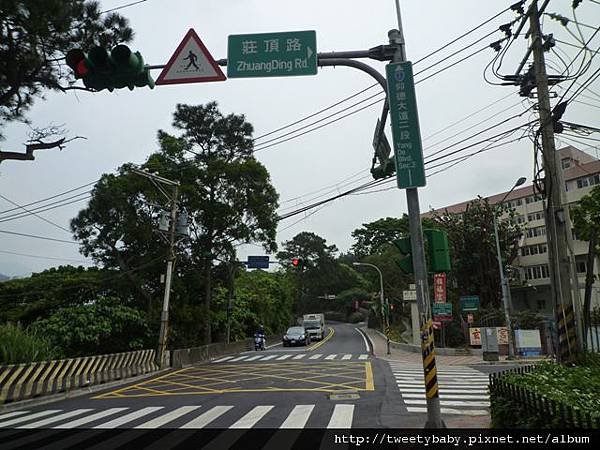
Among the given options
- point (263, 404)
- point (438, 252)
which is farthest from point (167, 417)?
point (438, 252)

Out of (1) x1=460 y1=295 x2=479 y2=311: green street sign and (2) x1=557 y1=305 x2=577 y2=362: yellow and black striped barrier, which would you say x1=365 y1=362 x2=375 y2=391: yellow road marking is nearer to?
(2) x1=557 y1=305 x2=577 y2=362: yellow and black striped barrier

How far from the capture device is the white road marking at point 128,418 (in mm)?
8689

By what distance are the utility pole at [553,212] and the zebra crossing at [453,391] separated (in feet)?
7.58

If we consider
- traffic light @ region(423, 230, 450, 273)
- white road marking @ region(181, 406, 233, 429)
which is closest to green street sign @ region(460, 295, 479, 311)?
white road marking @ region(181, 406, 233, 429)

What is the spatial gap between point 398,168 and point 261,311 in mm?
37103

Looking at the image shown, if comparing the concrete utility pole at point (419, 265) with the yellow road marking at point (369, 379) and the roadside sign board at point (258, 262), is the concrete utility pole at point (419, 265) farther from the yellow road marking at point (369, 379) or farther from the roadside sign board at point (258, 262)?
the roadside sign board at point (258, 262)

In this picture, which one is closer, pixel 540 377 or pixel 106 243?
pixel 540 377

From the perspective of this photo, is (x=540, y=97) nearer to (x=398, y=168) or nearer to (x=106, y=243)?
(x=398, y=168)

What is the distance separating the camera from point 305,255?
78938mm

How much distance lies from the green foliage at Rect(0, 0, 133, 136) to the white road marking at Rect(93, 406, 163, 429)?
748 centimetres

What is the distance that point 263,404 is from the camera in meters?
10.4

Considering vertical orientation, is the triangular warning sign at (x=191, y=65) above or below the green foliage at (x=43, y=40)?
below

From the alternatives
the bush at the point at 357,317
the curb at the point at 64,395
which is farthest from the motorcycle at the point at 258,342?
the bush at the point at 357,317

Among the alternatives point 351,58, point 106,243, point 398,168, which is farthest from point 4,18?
point 106,243
